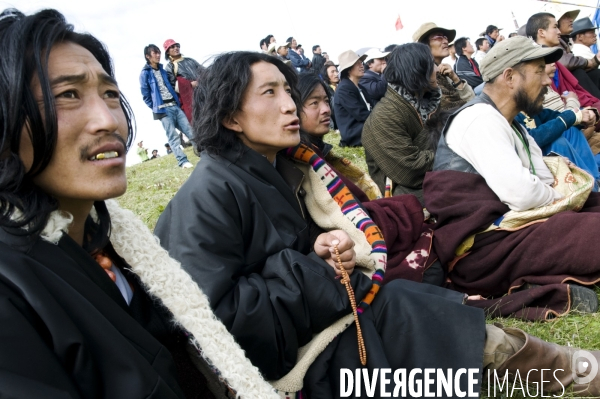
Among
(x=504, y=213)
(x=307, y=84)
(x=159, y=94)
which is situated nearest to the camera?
(x=504, y=213)

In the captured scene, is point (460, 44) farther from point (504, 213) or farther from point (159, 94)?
point (504, 213)

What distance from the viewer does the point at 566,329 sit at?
2756 millimetres

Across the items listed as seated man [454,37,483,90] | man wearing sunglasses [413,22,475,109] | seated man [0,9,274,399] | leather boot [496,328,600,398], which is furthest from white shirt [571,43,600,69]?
seated man [0,9,274,399]

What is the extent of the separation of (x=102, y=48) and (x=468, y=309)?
6.20 ft

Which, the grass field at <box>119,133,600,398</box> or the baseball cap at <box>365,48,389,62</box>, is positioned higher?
the baseball cap at <box>365,48,389,62</box>

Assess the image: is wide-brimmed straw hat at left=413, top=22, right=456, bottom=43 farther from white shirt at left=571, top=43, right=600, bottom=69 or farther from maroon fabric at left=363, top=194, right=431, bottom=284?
maroon fabric at left=363, top=194, right=431, bottom=284

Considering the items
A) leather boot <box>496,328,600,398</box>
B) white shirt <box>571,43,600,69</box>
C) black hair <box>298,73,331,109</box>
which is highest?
black hair <box>298,73,331,109</box>

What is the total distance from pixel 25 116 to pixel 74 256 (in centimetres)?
40

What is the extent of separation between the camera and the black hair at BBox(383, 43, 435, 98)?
4586 mm

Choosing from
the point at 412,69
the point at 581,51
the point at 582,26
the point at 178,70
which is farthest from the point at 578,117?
the point at 178,70

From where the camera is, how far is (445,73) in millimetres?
5723

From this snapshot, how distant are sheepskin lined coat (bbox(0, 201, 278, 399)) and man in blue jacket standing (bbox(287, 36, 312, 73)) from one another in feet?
35.5

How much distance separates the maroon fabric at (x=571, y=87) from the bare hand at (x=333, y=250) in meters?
4.80

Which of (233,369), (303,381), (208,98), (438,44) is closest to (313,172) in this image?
(208,98)
